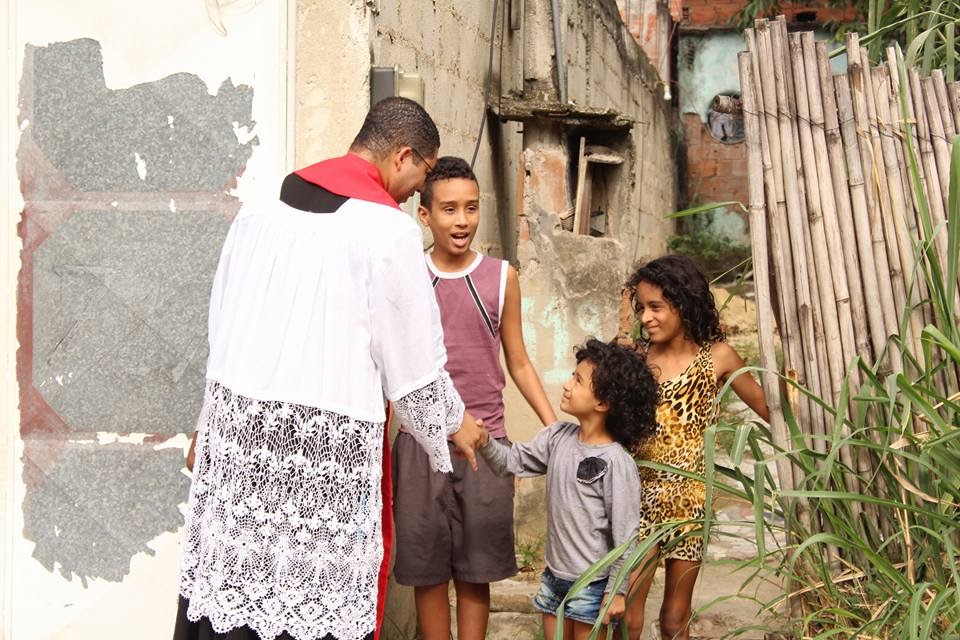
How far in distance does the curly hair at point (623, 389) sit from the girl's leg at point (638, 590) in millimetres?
322

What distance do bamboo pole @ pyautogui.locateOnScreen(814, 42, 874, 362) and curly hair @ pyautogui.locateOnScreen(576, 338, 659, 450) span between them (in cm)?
56

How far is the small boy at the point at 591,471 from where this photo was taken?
3.13m

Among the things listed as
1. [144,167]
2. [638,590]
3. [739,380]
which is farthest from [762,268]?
[144,167]

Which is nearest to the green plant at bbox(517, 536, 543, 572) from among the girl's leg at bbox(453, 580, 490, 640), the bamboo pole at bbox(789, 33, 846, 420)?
the girl's leg at bbox(453, 580, 490, 640)

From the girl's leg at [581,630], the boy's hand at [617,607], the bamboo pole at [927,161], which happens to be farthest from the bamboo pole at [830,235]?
the girl's leg at [581,630]

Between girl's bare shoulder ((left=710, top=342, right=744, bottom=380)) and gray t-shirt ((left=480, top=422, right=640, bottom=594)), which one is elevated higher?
girl's bare shoulder ((left=710, top=342, right=744, bottom=380))

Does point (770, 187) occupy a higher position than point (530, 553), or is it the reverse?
point (770, 187)

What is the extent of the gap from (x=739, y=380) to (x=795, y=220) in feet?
1.79

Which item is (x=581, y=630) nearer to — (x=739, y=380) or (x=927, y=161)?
(x=739, y=380)

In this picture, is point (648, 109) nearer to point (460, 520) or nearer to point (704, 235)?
point (704, 235)

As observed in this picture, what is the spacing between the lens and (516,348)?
11.6 ft

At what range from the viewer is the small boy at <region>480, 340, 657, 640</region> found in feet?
10.3

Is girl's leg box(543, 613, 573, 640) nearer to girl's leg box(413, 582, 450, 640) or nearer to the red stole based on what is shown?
girl's leg box(413, 582, 450, 640)

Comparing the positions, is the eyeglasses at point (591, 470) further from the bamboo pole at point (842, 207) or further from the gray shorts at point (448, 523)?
the bamboo pole at point (842, 207)
